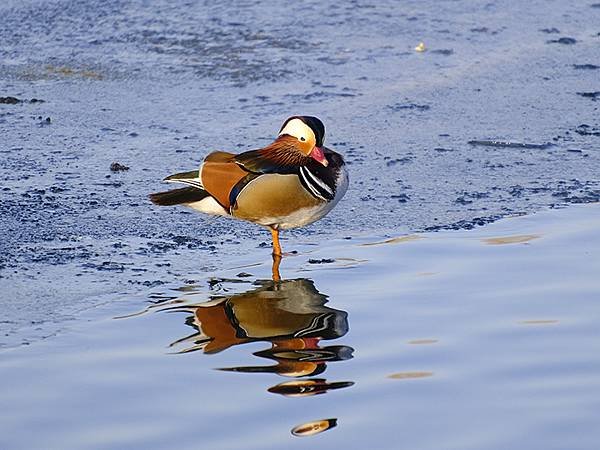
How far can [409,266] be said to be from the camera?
6438 mm

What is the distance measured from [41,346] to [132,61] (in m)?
5.11

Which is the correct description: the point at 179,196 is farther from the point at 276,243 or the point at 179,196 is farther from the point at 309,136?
the point at 309,136

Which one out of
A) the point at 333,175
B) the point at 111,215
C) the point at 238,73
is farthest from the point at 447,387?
the point at 238,73

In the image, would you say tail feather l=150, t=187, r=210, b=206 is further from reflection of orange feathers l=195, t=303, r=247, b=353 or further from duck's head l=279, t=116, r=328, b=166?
reflection of orange feathers l=195, t=303, r=247, b=353

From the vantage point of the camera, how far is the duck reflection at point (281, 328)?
16.7 feet

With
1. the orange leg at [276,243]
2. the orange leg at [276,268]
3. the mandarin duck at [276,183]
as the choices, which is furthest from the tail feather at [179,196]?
the orange leg at [276,268]

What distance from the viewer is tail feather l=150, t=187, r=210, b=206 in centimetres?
682

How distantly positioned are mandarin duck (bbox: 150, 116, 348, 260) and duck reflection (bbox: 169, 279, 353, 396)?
1.70ft

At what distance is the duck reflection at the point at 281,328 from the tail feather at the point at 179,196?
2.53 ft

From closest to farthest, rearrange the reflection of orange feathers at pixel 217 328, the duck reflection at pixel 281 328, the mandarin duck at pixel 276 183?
the duck reflection at pixel 281 328 → the reflection of orange feathers at pixel 217 328 → the mandarin duck at pixel 276 183

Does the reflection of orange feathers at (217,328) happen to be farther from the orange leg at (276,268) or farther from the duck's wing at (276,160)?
the duck's wing at (276,160)

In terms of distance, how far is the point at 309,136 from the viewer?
6.80 meters

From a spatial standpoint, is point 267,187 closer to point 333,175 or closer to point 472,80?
point 333,175

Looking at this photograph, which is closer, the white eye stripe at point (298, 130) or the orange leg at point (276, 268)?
the orange leg at point (276, 268)
